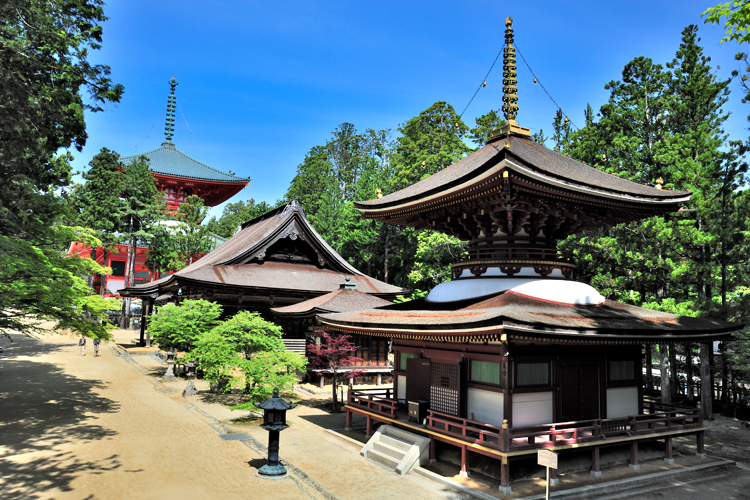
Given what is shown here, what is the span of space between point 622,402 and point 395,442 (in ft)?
21.8

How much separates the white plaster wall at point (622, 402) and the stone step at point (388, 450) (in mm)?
5984

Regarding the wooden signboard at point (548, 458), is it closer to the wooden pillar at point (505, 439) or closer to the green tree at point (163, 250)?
the wooden pillar at point (505, 439)

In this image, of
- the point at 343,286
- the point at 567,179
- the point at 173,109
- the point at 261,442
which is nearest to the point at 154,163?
the point at 173,109

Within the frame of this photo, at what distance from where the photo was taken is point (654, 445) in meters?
13.6

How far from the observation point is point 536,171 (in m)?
11.9

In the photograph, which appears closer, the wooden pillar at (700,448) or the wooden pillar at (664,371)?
the wooden pillar at (700,448)

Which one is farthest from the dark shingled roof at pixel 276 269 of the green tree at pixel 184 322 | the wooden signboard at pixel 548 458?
the wooden signboard at pixel 548 458

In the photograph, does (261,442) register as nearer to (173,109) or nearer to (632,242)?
(632,242)

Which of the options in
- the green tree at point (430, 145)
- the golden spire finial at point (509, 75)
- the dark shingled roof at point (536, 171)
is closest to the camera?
the dark shingled roof at point (536, 171)

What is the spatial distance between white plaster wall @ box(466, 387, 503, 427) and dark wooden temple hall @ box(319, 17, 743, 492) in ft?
0.13

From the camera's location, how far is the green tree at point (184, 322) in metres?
21.6

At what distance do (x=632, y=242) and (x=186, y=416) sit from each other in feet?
68.3

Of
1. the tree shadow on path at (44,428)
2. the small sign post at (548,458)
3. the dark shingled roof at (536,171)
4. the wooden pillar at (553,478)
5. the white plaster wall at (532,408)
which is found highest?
the dark shingled roof at (536,171)

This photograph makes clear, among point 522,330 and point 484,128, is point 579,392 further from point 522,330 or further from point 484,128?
point 484,128
